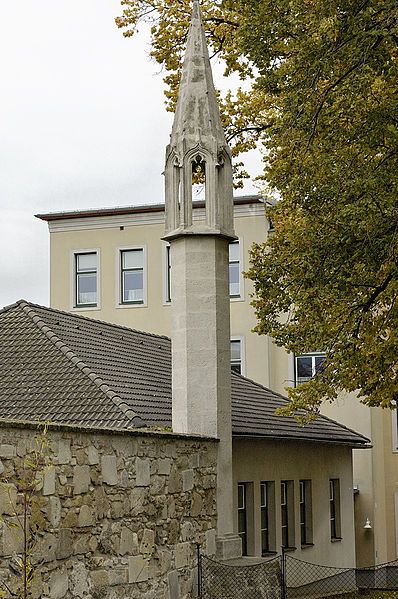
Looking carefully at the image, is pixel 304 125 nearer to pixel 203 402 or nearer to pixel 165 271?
pixel 203 402

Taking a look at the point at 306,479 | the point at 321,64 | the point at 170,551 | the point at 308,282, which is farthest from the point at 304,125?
the point at 306,479

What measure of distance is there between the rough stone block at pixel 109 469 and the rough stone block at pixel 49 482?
122 centimetres

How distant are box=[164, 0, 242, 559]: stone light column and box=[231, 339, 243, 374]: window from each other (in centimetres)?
2035

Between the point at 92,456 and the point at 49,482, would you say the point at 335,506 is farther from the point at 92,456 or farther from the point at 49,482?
the point at 49,482

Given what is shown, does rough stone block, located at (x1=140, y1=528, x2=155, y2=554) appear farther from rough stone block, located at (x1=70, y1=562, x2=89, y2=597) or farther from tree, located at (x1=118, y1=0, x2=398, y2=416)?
tree, located at (x1=118, y1=0, x2=398, y2=416)

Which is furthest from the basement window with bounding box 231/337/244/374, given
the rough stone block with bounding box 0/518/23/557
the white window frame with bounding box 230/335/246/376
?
the rough stone block with bounding box 0/518/23/557

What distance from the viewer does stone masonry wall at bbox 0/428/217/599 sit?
11562mm

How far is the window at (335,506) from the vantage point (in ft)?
92.9

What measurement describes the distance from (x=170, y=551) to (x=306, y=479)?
11.5 meters

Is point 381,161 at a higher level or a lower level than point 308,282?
higher

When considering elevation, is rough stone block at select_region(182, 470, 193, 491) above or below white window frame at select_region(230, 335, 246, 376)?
below

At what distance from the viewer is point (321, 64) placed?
51.8ft

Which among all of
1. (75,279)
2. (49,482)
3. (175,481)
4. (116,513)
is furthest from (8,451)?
(75,279)

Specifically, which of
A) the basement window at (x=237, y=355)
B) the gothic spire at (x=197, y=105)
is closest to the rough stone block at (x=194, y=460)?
the gothic spire at (x=197, y=105)
